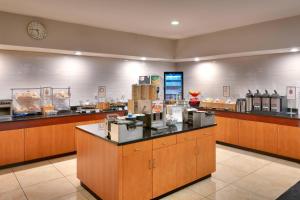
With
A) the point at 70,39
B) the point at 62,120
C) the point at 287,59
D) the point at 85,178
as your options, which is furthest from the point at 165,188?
the point at 287,59

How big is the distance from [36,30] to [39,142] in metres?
2.21

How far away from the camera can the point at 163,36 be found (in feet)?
20.6

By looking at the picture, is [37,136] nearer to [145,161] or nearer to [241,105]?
[145,161]

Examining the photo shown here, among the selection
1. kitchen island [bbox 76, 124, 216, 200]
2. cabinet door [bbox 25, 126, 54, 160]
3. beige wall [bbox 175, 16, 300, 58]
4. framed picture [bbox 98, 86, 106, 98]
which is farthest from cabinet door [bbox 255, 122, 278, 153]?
cabinet door [bbox 25, 126, 54, 160]

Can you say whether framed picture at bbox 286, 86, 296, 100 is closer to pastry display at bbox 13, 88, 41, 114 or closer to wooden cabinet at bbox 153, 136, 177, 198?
wooden cabinet at bbox 153, 136, 177, 198

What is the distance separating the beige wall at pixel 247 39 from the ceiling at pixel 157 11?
187 millimetres

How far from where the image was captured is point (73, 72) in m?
5.37

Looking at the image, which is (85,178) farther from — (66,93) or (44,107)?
(66,93)

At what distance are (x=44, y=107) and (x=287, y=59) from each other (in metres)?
5.41

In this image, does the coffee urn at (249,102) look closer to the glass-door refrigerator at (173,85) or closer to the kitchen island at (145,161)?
the kitchen island at (145,161)

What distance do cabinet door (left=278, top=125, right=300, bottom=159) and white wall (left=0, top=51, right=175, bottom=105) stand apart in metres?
3.91

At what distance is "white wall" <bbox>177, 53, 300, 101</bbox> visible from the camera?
4.89m

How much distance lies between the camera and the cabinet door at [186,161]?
321 cm

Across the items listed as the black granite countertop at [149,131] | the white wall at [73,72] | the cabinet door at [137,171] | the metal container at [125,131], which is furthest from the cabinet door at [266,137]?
the white wall at [73,72]
